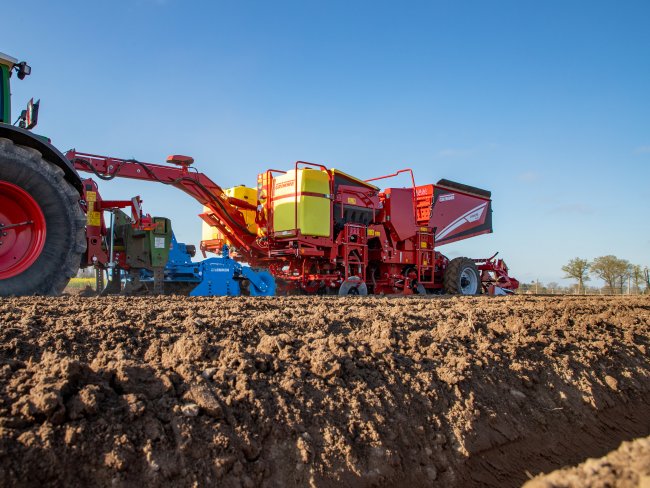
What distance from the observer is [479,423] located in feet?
9.82

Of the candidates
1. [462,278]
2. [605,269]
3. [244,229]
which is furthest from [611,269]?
[244,229]

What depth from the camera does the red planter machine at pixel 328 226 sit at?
9.68m

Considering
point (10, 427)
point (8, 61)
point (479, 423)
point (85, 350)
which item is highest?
point (8, 61)

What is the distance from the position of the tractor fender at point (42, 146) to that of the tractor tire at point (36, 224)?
0.14 meters

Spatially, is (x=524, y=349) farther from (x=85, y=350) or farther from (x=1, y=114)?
(x=1, y=114)

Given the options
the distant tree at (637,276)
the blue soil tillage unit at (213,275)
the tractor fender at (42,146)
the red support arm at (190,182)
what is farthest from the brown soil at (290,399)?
the distant tree at (637,276)

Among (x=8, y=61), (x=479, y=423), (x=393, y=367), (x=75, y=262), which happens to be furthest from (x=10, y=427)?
(x=8, y=61)

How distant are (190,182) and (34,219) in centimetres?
458

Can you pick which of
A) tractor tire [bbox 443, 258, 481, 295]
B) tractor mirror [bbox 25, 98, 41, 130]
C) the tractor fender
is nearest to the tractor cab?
tractor mirror [bbox 25, 98, 41, 130]

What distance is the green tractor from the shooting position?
4535mm

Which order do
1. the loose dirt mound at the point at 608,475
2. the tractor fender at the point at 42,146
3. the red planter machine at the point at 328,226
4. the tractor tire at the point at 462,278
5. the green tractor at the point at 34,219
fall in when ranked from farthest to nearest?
the tractor tire at the point at 462,278
the red planter machine at the point at 328,226
the tractor fender at the point at 42,146
the green tractor at the point at 34,219
the loose dirt mound at the point at 608,475

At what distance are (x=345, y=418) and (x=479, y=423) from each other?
3.05 ft

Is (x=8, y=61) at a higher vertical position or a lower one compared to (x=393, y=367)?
higher

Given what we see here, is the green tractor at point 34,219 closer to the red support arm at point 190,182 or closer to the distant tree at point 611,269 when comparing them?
the red support arm at point 190,182
